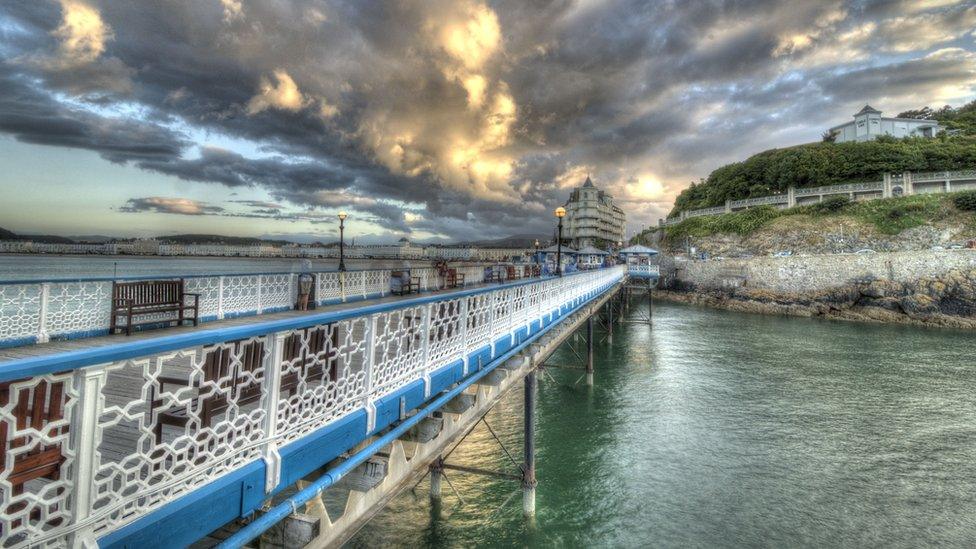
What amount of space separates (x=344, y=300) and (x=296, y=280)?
1.95 metres

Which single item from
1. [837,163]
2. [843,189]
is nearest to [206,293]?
[843,189]

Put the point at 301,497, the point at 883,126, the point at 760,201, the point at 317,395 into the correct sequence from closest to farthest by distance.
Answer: the point at 301,497 < the point at 317,395 < the point at 760,201 < the point at 883,126

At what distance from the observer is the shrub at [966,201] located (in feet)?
146

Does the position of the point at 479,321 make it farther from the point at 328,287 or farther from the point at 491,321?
the point at 328,287

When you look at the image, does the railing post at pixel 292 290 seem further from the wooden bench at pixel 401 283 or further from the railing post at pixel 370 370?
the railing post at pixel 370 370

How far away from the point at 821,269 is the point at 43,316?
179 feet

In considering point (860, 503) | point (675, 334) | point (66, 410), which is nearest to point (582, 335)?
point (675, 334)

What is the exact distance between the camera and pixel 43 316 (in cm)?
730

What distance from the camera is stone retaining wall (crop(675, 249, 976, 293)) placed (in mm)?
37659

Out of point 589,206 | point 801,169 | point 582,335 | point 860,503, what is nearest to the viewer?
point 860,503

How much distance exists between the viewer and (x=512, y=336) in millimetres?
8422

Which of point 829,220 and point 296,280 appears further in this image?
point 829,220

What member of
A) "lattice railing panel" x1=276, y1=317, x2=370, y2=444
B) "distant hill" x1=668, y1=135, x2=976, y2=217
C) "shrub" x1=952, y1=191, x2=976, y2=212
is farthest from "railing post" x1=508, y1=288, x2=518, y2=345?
"distant hill" x1=668, y1=135, x2=976, y2=217

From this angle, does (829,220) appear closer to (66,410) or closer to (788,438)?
(788,438)
